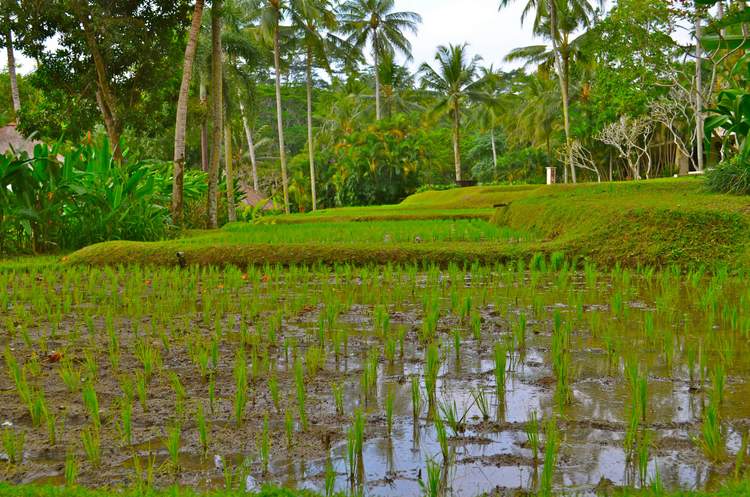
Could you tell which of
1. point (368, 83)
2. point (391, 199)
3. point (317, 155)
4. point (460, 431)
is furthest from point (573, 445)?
point (368, 83)

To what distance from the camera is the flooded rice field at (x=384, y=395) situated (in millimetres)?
1883

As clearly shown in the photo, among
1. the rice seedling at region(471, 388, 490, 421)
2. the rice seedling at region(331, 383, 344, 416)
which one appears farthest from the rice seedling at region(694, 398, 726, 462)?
the rice seedling at region(331, 383, 344, 416)

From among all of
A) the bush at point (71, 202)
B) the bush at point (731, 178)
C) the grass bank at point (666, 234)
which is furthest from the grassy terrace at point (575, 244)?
the bush at point (71, 202)

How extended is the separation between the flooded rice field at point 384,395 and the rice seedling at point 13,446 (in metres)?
0.01

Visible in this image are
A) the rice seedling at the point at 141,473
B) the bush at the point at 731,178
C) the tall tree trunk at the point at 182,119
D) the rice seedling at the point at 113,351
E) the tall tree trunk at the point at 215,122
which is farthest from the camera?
the tall tree trunk at the point at 215,122

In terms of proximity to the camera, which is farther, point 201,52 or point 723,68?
point 201,52

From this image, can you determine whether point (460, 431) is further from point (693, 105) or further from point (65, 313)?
point (693, 105)

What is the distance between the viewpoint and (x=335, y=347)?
3.25 metres

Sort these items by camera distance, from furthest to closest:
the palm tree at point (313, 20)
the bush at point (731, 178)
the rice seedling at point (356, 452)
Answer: the palm tree at point (313, 20) → the bush at point (731, 178) → the rice seedling at point (356, 452)

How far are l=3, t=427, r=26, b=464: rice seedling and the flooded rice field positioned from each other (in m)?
0.01

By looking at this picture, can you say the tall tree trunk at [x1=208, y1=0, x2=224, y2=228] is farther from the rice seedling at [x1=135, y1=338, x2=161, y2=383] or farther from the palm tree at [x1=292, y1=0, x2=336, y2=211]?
the palm tree at [x1=292, y1=0, x2=336, y2=211]

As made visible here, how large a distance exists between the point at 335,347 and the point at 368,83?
45301 mm

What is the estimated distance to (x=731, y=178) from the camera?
27.4ft

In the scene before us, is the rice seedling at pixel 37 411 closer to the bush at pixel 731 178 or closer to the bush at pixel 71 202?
the bush at pixel 71 202
